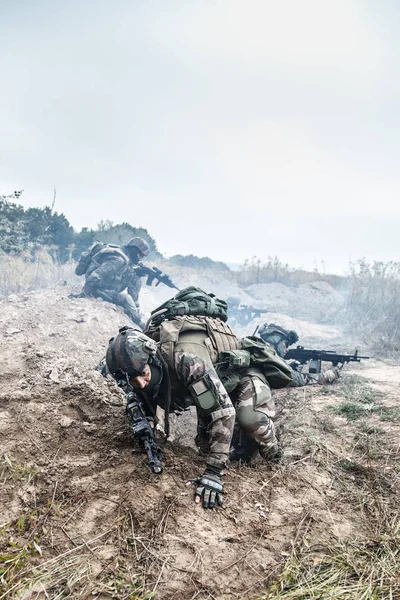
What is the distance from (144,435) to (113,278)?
6.75m

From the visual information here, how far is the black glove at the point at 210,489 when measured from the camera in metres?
2.00

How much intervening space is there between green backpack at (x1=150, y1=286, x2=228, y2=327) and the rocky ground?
0.89 meters

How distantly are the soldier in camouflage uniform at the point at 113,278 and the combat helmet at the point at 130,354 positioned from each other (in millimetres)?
6280

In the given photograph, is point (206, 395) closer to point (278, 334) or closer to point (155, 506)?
point (155, 506)

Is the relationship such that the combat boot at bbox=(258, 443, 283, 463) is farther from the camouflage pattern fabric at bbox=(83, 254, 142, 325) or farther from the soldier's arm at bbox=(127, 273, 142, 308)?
the soldier's arm at bbox=(127, 273, 142, 308)

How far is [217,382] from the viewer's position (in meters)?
2.46

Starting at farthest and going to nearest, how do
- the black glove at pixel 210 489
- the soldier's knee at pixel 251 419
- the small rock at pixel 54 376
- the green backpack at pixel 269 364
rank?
1. the small rock at pixel 54 376
2. the green backpack at pixel 269 364
3. the soldier's knee at pixel 251 419
4. the black glove at pixel 210 489

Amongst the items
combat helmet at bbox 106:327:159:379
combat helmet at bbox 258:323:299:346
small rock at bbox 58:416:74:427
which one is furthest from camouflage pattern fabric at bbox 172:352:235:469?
combat helmet at bbox 258:323:299:346

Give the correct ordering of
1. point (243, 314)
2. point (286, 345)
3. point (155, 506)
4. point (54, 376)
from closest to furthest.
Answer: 1. point (155, 506)
2. point (54, 376)
3. point (286, 345)
4. point (243, 314)

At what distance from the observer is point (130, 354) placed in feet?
8.04

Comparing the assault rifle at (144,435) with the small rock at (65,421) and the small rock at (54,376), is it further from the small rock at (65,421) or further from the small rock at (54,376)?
the small rock at (54,376)

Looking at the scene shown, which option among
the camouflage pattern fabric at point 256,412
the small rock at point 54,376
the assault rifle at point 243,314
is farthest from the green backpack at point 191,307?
the assault rifle at point 243,314

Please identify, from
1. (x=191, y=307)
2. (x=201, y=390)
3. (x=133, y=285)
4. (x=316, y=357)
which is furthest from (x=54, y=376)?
(x=133, y=285)

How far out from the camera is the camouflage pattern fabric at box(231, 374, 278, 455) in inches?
110
